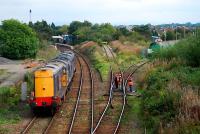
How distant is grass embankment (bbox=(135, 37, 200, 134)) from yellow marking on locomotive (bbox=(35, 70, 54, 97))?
184 inches

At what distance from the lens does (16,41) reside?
205 ft

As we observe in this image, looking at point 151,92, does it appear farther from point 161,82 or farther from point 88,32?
point 88,32

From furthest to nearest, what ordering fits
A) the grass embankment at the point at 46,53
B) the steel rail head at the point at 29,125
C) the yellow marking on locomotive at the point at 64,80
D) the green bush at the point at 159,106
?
the grass embankment at the point at 46,53 < the yellow marking on locomotive at the point at 64,80 < the steel rail head at the point at 29,125 < the green bush at the point at 159,106

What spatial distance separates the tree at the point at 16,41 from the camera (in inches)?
2477

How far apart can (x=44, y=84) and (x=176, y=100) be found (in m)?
7.65

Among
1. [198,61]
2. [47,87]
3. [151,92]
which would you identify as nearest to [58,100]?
[47,87]

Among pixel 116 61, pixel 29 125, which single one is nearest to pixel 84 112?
pixel 29 125

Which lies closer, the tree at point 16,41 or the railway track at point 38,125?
the railway track at point 38,125

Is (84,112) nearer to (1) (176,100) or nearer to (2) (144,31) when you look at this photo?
(1) (176,100)

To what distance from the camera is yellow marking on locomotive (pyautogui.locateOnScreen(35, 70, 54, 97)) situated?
25.4 meters

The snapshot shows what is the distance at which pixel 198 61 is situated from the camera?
101 ft

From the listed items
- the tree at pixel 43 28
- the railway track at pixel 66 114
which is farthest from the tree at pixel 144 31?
the railway track at pixel 66 114

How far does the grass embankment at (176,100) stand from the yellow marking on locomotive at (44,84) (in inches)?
184

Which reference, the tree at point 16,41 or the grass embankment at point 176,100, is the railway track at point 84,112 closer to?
the grass embankment at point 176,100
